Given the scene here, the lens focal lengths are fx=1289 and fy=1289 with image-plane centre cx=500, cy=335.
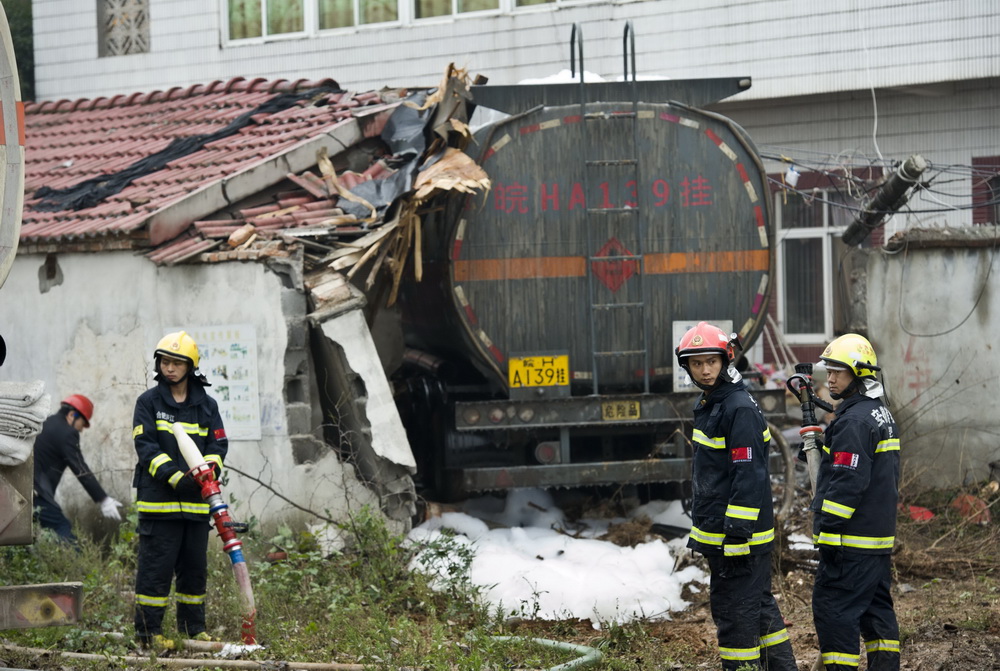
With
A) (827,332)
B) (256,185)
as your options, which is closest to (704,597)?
(256,185)

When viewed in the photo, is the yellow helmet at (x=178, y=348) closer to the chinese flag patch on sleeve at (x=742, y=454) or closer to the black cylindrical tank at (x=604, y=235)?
the black cylindrical tank at (x=604, y=235)

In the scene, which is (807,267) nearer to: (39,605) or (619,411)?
(619,411)

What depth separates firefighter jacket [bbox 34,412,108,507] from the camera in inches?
374

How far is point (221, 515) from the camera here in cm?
685

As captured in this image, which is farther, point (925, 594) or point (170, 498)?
point (925, 594)

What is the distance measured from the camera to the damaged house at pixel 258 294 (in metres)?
9.37

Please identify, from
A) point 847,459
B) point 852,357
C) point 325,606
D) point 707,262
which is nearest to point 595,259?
point 707,262

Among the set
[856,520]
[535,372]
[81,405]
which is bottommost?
[856,520]

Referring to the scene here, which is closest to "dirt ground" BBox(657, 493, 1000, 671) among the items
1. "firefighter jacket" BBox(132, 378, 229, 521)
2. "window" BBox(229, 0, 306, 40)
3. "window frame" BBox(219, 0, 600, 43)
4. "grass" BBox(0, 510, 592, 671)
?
"grass" BBox(0, 510, 592, 671)

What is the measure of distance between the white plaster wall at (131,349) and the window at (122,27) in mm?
8670

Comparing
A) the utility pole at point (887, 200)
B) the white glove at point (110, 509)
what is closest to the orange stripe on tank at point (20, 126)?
the white glove at point (110, 509)

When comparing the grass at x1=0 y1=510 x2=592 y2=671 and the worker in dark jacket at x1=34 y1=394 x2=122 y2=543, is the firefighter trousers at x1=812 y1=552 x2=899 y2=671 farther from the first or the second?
the worker in dark jacket at x1=34 y1=394 x2=122 y2=543

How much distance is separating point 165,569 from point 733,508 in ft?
10.3

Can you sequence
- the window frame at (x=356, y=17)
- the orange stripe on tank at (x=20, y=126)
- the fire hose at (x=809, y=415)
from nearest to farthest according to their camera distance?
the orange stripe on tank at (x=20, y=126) → the fire hose at (x=809, y=415) → the window frame at (x=356, y=17)
